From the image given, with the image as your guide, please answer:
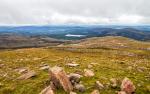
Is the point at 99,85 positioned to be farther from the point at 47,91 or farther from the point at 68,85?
the point at 47,91

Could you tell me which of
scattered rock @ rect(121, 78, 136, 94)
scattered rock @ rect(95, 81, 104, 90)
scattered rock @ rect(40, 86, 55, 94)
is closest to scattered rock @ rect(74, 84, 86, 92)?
scattered rock @ rect(95, 81, 104, 90)

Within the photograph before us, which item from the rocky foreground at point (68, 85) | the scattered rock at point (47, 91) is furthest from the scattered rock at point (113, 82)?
the scattered rock at point (47, 91)

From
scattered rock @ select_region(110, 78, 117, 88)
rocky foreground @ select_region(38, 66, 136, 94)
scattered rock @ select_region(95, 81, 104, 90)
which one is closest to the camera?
rocky foreground @ select_region(38, 66, 136, 94)

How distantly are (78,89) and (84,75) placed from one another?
4533mm

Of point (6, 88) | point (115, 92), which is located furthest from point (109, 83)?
point (6, 88)

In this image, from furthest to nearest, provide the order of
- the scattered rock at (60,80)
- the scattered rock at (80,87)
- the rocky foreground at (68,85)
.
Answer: the scattered rock at (80,87)
the scattered rock at (60,80)
the rocky foreground at (68,85)

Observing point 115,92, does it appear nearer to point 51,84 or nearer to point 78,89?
point 78,89

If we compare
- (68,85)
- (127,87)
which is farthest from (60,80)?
(127,87)

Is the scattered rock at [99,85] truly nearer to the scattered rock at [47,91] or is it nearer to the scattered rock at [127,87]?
the scattered rock at [127,87]

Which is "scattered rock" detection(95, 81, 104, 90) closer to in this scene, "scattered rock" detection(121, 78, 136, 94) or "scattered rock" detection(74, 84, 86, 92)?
"scattered rock" detection(74, 84, 86, 92)

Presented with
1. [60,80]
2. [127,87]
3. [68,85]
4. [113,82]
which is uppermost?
[60,80]

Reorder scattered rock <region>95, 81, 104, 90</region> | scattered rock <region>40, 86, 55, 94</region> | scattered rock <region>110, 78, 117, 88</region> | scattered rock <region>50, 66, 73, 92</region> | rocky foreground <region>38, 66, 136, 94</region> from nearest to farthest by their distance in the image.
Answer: scattered rock <region>40, 86, 55, 94</region> → rocky foreground <region>38, 66, 136, 94</region> → scattered rock <region>50, 66, 73, 92</region> → scattered rock <region>95, 81, 104, 90</region> → scattered rock <region>110, 78, 117, 88</region>

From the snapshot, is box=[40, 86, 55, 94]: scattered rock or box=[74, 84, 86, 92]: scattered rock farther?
box=[74, 84, 86, 92]: scattered rock

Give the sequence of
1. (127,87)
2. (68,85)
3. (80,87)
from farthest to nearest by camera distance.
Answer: (80,87) < (68,85) < (127,87)
